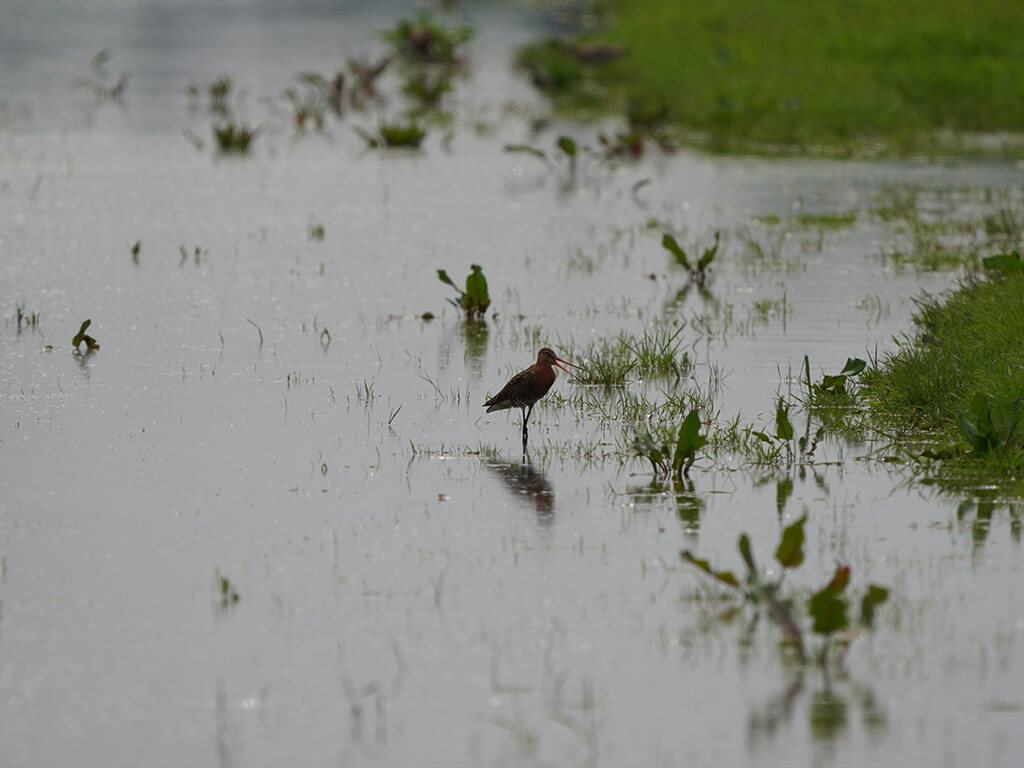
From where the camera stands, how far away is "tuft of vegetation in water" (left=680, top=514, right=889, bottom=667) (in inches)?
209

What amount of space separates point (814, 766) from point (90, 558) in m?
3.03

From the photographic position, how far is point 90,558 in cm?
645

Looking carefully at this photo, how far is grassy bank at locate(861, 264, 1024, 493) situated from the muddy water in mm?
322

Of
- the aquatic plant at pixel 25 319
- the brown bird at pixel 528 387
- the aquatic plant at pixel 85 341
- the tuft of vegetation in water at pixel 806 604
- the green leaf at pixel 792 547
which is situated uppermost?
the aquatic plant at pixel 25 319

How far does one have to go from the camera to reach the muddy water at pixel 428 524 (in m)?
5.00

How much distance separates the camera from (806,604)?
580 cm

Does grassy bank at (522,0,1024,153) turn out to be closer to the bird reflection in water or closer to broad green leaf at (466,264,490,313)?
broad green leaf at (466,264,490,313)

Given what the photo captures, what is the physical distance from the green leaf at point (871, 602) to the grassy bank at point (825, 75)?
1593 cm

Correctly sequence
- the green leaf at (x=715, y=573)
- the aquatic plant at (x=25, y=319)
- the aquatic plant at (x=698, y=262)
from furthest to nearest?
the aquatic plant at (x=698, y=262) → the aquatic plant at (x=25, y=319) → the green leaf at (x=715, y=573)

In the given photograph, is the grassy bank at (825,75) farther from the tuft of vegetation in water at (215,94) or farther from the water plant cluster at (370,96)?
the tuft of vegetation in water at (215,94)

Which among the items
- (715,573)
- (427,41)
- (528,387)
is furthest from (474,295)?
(427,41)

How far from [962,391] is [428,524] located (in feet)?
10.0

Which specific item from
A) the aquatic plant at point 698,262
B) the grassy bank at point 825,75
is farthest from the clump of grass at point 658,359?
the grassy bank at point 825,75

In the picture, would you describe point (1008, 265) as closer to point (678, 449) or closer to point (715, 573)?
point (678, 449)
